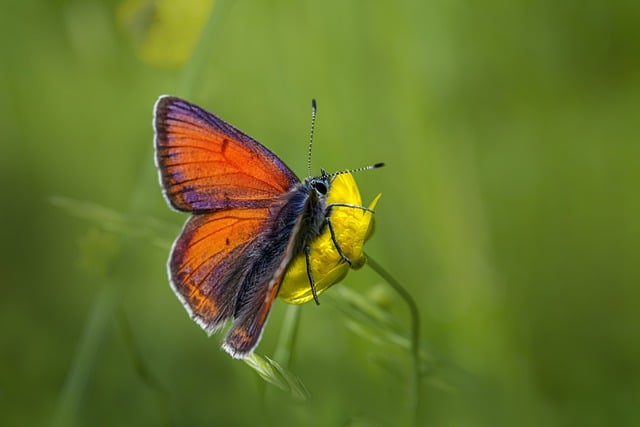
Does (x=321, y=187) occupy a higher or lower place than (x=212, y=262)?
higher

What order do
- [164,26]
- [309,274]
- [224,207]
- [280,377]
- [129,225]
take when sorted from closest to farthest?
[280,377], [309,274], [224,207], [129,225], [164,26]

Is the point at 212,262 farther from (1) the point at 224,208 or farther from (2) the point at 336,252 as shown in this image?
(2) the point at 336,252

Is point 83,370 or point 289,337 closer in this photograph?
point 289,337

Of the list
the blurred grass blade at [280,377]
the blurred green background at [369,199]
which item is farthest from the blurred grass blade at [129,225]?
the blurred grass blade at [280,377]

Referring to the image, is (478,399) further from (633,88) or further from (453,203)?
(633,88)

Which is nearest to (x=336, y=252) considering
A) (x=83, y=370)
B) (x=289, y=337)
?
(x=289, y=337)

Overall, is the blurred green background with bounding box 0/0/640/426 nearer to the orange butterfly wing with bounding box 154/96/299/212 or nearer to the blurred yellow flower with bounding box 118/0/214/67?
the blurred yellow flower with bounding box 118/0/214/67
